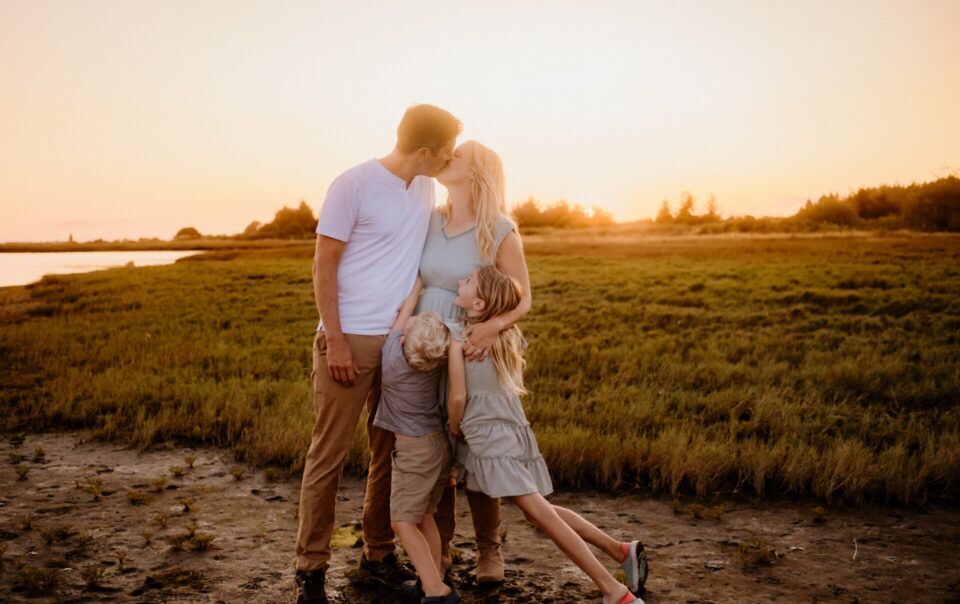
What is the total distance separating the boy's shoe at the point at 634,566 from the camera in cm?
414

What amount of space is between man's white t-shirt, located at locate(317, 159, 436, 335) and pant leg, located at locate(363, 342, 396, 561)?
0.59m

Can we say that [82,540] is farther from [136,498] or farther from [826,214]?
[826,214]

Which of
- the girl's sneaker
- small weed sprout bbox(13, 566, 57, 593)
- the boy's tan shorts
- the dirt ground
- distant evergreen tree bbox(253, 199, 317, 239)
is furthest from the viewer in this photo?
distant evergreen tree bbox(253, 199, 317, 239)

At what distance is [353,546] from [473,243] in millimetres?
2381

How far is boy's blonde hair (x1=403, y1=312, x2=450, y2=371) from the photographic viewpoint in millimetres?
3891

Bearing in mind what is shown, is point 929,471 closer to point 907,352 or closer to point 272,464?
point 272,464

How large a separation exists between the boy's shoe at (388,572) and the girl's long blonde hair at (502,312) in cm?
137

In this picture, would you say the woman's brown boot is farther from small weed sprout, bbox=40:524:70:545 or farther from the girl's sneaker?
small weed sprout, bbox=40:524:70:545

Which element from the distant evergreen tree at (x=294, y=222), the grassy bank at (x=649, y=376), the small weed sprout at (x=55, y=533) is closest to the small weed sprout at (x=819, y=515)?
the grassy bank at (x=649, y=376)

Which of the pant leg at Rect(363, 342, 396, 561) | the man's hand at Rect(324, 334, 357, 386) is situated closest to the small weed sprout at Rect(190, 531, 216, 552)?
the pant leg at Rect(363, 342, 396, 561)

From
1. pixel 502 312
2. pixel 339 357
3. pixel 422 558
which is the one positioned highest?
pixel 502 312

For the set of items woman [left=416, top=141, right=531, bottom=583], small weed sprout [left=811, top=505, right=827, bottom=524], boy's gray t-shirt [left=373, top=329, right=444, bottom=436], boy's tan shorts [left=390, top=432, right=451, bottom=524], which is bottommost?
small weed sprout [left=811, top=505, right=827, bottom=524]

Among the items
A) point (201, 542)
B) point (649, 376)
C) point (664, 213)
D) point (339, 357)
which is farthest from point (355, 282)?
point (664, 213)

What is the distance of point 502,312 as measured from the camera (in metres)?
4.07
